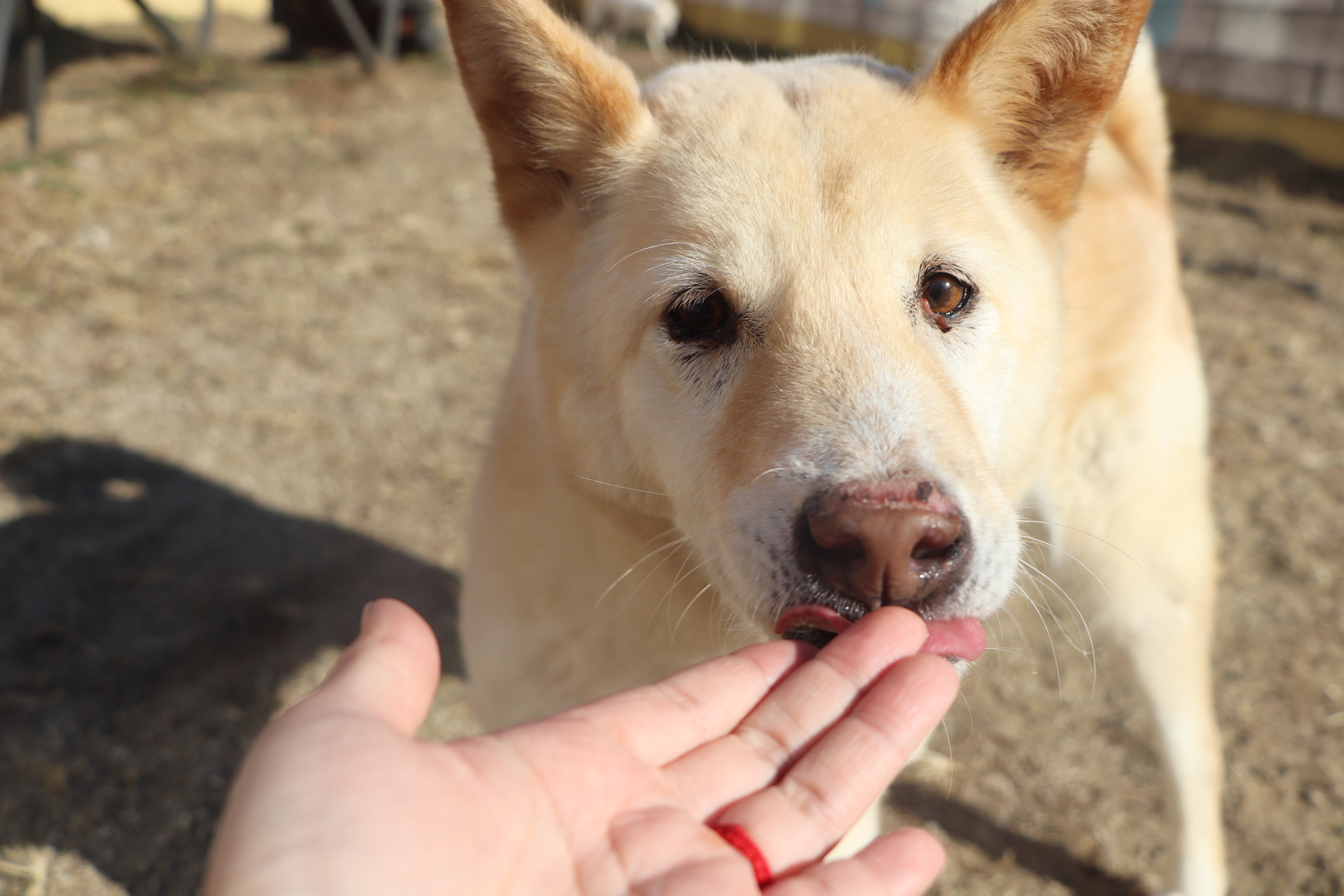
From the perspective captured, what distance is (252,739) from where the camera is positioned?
2.71m

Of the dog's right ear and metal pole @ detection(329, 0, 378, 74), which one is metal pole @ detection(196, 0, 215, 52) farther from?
the dog's right ear

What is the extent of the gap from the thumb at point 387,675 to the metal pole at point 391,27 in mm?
7920

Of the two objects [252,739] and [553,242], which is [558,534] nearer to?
[553,242]

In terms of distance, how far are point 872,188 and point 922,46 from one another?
5.41 ft

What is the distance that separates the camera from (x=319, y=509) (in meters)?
3.63

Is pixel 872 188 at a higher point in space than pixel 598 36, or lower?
lower

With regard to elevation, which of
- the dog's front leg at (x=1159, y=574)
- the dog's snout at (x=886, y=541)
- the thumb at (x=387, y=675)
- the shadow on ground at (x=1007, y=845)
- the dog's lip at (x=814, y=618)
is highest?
the dog's snout at (x=886, y=541)

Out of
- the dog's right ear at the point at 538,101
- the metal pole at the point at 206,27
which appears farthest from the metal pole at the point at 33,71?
the dog's right ear at the point at 538,101

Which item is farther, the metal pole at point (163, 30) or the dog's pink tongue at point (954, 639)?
the metal pole at point (163, 30)

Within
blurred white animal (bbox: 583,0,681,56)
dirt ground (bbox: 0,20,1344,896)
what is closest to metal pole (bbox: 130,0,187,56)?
dirt ground (bbox: 0,20,1344,896)

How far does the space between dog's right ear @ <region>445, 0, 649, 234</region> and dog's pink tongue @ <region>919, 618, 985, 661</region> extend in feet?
3.84

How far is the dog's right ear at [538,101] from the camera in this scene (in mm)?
1730

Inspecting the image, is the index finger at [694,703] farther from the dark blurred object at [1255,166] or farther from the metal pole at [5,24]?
the dark blurred object at [1255,166]

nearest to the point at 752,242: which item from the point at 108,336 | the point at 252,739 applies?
the point at 252,739
